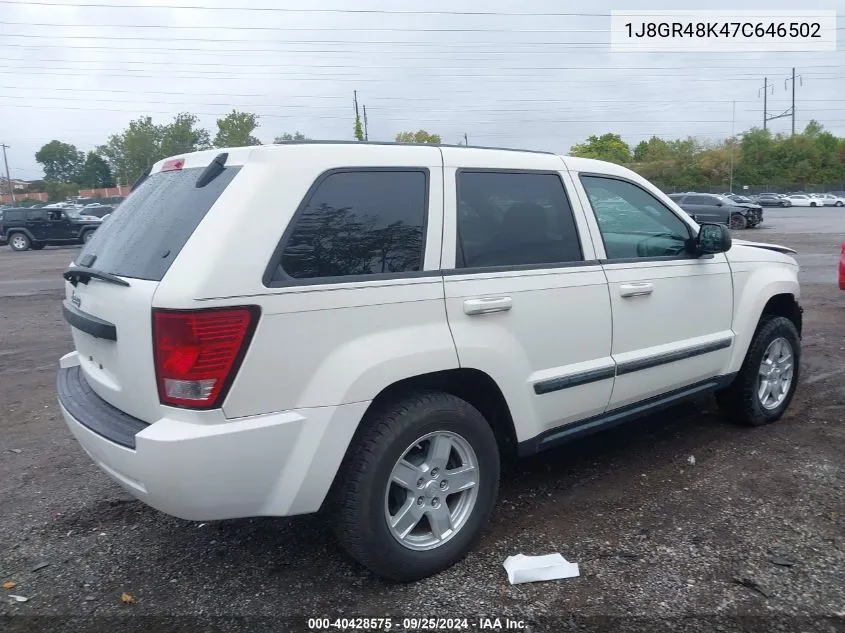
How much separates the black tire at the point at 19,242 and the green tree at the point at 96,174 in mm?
69466

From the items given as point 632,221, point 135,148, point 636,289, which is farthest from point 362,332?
point 135,148

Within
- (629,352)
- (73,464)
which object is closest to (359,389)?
(629,352)

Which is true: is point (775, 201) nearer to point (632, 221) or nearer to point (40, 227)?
point (40, 227)

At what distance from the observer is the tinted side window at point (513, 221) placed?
3.35 meters

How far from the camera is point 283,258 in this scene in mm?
2764

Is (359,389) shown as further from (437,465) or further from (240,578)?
(240,578)

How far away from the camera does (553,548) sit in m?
3.38

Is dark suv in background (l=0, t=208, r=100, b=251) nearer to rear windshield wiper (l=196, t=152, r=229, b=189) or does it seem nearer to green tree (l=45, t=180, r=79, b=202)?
rear windshield wiper (l=196, t=152, r=229, b=189)

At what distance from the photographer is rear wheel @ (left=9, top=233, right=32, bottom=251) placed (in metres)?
27.4

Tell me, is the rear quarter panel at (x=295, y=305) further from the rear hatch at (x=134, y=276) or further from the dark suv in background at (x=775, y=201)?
the dark suv in background at (x=775, y=201)

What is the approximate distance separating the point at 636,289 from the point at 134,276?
2525mm

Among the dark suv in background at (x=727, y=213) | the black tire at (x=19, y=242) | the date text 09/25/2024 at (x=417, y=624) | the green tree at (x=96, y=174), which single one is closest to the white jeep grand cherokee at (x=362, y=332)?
the date text 09/25/2024 at (x=417, y=624)

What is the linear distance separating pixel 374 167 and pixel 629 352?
1.77 metres

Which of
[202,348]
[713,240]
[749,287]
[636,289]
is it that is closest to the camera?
[202,348]
